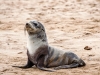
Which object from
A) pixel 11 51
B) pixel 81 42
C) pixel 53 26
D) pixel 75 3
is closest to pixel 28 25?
pixel 11 51

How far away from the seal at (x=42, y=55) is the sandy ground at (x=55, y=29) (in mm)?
135

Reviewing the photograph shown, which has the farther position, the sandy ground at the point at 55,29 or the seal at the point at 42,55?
the sandy ground at the point at 55,29

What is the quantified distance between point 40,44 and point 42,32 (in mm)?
189

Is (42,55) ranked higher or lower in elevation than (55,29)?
lower

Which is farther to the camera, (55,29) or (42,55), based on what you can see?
(55,29)

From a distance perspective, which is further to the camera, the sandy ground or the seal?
the sandy ground

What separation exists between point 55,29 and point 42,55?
4.04m

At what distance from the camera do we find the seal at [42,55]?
4.96m

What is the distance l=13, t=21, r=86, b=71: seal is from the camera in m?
4.96

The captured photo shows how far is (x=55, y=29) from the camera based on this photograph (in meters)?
8.98

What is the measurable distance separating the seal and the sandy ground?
135 mm

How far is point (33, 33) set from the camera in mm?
5039

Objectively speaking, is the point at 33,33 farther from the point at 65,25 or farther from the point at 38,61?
the point at 65,25

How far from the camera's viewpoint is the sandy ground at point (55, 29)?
5.31 metres
